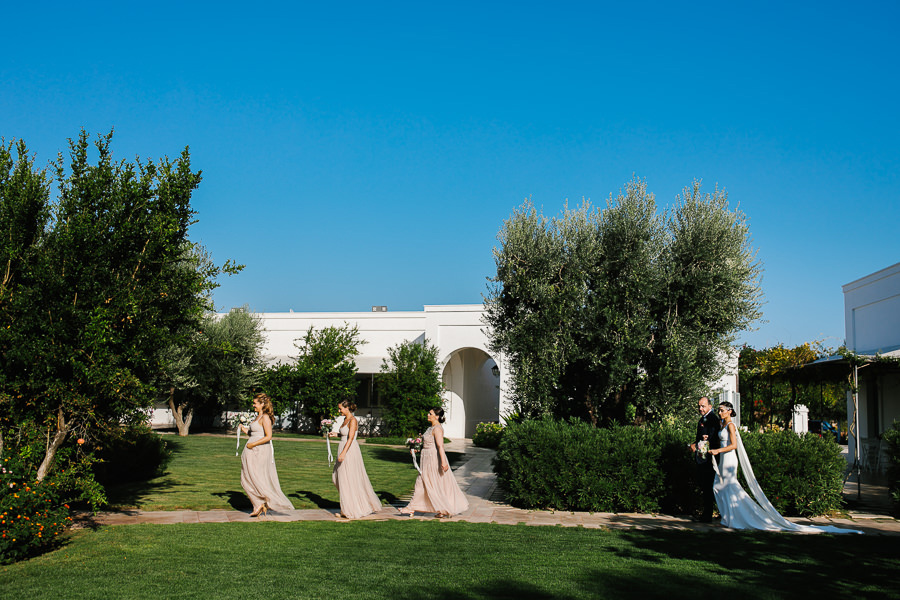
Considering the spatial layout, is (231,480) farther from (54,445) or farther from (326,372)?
(326,372)

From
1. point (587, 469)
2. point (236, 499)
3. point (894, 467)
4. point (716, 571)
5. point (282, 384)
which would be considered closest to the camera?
point (716, 571)

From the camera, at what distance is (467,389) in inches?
1170

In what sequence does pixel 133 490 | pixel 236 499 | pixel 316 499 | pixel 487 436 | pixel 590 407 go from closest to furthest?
pixel 236 499 < pixel 316 499 < pixel 133 490 < pixel 590 407 < pixel 487 436

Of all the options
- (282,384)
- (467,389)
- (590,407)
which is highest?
(467,389)

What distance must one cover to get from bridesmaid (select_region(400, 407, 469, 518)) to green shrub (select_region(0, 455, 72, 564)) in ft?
15.0

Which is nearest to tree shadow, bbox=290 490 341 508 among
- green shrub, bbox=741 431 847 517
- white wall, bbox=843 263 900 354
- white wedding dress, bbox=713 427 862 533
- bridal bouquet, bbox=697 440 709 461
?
bridal bouquet, bbox=697 440 709 461

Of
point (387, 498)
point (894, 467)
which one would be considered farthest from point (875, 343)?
point (387, 498)

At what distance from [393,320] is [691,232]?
1891 centimetres

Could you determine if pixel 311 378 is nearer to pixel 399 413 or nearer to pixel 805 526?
pixel 399 413

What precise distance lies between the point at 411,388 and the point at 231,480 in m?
11.9

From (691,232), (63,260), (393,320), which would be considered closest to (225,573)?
(63,260)

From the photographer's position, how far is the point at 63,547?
735cm

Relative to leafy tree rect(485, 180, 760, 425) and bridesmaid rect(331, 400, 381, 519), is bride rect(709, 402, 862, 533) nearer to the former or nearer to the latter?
leafy tree rect(485, 180, 760, 425)

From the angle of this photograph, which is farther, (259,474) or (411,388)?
(411,388)
